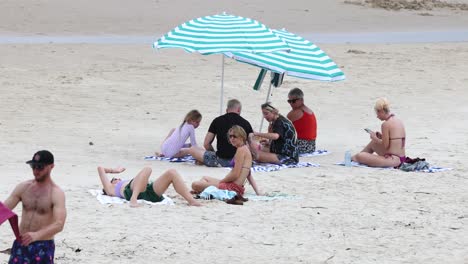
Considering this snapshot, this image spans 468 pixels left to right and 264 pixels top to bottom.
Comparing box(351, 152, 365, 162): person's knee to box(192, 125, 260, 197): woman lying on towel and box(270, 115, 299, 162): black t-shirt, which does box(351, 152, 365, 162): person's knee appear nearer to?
box(270, 115, 299, 162): black t-shirt

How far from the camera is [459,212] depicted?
417 inches

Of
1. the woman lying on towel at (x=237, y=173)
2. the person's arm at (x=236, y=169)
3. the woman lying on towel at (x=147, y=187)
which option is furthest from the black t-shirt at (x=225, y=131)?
the woman lying on towel at (x=147, y=187)

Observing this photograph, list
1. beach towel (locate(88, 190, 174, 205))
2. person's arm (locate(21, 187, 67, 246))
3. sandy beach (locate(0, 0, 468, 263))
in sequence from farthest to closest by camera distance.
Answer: beach towel (locate(88, 190, 174, 205))
sandy beach (locate(0, 0, 468, 263))
person's arm (locate(21, 187, 67, 246))

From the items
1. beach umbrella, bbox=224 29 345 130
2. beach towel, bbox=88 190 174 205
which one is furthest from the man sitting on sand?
beach towel, bbox=88 190 174 205

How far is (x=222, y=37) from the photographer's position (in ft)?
42.7

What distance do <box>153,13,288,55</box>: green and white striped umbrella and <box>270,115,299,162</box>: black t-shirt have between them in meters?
0.88

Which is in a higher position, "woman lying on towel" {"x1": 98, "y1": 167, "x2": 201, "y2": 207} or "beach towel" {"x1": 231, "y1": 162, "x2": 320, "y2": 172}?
"woman lying on towel" {"x1": 98, "y1": 167, "x2": 201, "y2": 207}

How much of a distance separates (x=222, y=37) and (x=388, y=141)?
7.66 ft

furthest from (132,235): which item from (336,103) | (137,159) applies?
(336,103)

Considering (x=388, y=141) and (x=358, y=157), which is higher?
(x=388, y=141)

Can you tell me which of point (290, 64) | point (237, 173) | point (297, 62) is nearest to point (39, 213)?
point (237, 173)

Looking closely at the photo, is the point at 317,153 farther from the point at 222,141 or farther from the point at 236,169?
the point at 236,169

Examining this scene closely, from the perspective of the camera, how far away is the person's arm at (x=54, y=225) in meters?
6.72

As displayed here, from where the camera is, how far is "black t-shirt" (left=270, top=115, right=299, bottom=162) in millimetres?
13023
